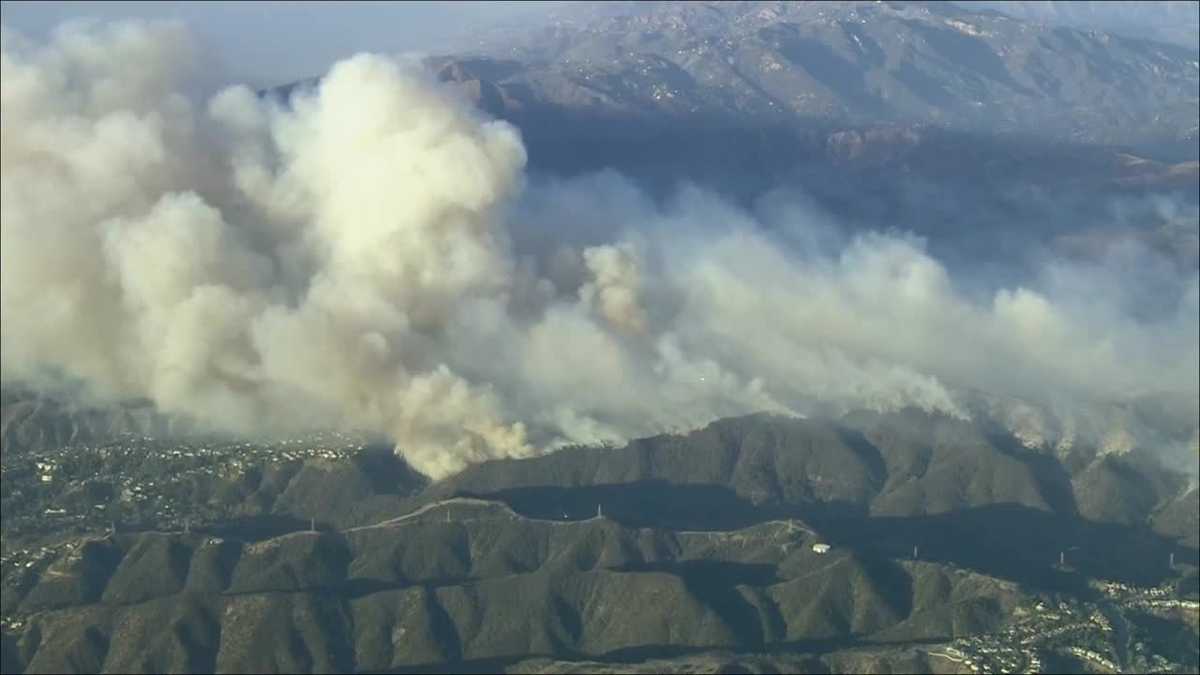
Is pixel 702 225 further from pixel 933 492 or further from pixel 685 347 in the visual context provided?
pixel 933 492

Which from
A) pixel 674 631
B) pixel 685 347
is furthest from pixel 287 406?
pixel 674 631

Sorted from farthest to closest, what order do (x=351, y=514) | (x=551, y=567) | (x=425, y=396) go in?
(x=425, y=396) < (x=351, y=514) < (x=551, y=567)

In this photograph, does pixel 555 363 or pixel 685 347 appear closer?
pixel 555 363

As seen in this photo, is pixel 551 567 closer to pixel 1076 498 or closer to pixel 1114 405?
pixel 1076 498

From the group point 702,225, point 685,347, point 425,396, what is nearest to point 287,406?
point 425,396

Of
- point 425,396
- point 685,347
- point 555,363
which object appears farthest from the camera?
point 685,347

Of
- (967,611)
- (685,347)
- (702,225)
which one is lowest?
(702,225)

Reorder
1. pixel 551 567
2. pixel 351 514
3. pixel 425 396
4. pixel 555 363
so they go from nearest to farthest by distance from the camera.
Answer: pixel 551 567
pixel 351 514
pixel 425 396
pixel 555 363

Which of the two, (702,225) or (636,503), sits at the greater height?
(636,503)

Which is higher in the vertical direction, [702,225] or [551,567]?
[551,567]
